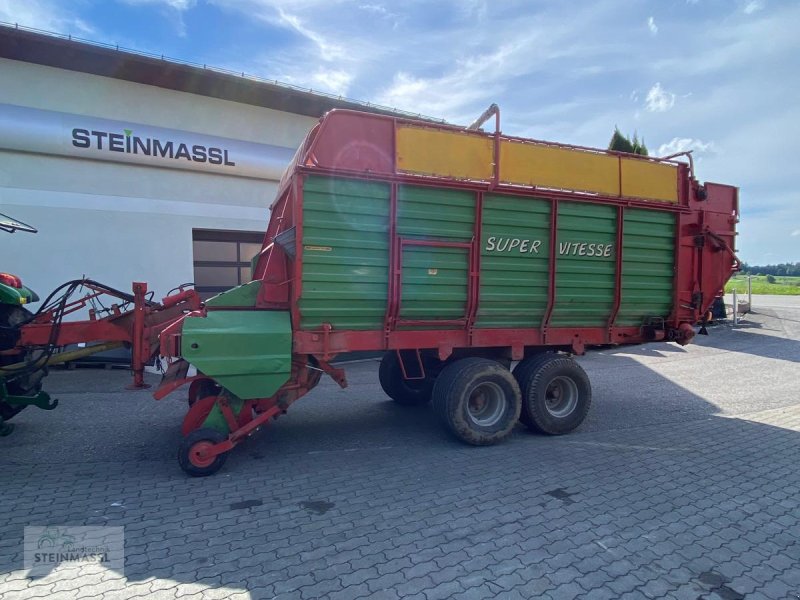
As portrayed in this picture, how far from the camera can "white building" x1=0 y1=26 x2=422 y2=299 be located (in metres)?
8.52

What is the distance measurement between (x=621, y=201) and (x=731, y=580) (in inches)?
164

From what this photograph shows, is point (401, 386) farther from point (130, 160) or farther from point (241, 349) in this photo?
point (130, 160)

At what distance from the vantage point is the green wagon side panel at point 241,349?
456 centimetres

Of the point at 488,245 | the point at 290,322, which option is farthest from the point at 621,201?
the point at 290,322

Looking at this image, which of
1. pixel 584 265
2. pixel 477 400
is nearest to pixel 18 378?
pixel 477 400

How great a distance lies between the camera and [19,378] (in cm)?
530

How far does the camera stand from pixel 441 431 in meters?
6.06

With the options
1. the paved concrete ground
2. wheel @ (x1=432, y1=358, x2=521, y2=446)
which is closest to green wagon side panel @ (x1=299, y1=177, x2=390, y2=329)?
wheel @ (x1=432, y1=358, x2=521, y2=446)

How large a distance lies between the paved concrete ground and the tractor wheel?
1.20ft

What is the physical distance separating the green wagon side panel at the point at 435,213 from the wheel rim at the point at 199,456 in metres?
2.66

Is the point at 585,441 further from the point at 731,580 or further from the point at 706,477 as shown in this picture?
the point at 731,580

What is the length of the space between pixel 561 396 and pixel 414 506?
116 inches

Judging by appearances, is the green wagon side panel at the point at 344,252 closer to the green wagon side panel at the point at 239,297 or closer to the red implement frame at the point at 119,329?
the green wagon side panel at the point at 239,297

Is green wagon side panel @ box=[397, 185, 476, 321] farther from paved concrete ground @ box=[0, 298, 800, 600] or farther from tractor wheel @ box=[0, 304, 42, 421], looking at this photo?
tractor wheel @ box=[0, 304, 42, 421]
